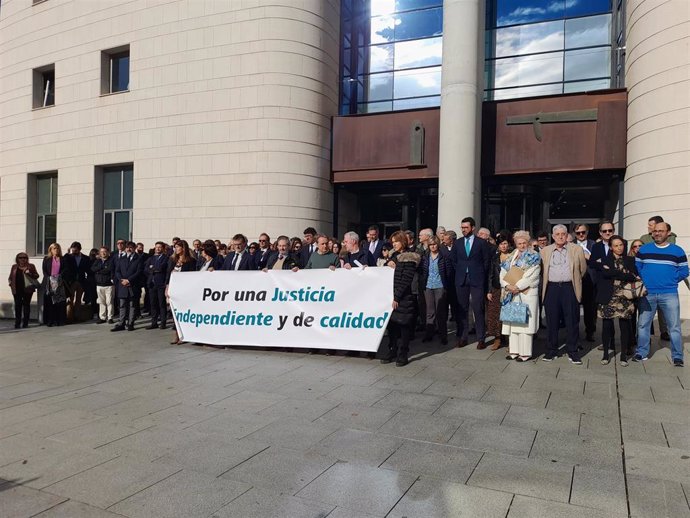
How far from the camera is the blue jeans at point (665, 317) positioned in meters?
6.79

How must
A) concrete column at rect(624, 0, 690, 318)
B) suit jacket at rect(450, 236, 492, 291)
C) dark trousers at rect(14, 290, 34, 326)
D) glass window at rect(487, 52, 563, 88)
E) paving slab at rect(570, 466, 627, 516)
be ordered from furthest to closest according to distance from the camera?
1. glass window at rect(487, 52, 563, 88)
2. dark trousers at rect(14, 290, 34, 326)
3. concrete column at rect(624, 0, 690, 318)
4. suit jacket at rect(450, 236, 492, 291)
5. paving slab at rect(570, 466, 627, 516)

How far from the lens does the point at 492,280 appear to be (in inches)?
324

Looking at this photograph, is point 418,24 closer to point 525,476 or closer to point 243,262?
point 243,262

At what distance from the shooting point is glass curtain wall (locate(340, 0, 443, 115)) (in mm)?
15805

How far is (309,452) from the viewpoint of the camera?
3908mm

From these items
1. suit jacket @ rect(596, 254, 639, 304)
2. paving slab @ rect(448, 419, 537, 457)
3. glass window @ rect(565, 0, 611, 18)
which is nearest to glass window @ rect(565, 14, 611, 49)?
glass window @ rect(565, 0, 611, 18)

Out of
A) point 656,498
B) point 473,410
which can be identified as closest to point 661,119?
point 473,410

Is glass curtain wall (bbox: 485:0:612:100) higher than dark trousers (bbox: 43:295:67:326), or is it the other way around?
glass curtain wall (bbox: 485:0:612:100)

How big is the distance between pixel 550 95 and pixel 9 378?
13.6 m

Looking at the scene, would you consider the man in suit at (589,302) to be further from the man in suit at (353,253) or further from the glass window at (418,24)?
the glass window at (418,24)

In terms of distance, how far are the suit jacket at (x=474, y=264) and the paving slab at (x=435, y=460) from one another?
14.4ft

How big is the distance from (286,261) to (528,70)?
35.5ft

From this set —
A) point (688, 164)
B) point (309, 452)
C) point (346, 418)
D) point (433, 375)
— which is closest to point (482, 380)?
point (433, 375)

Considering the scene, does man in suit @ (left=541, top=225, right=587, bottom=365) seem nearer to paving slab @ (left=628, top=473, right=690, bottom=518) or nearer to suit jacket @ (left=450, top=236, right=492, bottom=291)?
suit jacket @ (left=450, top=236, right=492, bottom=291)
